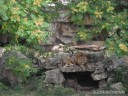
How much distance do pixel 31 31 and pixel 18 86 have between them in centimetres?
464

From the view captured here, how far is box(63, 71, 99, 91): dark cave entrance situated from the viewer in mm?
8836

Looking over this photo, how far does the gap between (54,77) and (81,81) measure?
1373 mm

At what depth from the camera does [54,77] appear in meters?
8.41

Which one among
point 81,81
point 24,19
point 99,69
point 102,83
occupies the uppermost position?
point 24,19

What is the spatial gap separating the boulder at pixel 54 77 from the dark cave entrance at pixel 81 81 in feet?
1.14

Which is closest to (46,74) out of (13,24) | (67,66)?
(67,66)

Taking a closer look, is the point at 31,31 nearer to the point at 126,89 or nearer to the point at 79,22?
the point at 79,22

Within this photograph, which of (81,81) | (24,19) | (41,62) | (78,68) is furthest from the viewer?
(81,81)

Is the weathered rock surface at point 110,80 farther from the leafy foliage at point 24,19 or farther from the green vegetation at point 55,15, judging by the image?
the leafy foliage at point 24,19

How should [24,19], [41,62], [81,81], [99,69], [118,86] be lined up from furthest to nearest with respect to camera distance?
[81,81]
[41,62]
[99,69]
[118,86]
[24,19]

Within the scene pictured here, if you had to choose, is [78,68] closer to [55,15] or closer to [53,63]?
[53,63]

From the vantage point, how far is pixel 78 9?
459 cm

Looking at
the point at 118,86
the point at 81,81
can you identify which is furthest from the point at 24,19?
the point at 81,81

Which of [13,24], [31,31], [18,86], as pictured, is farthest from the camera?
[18,86]
